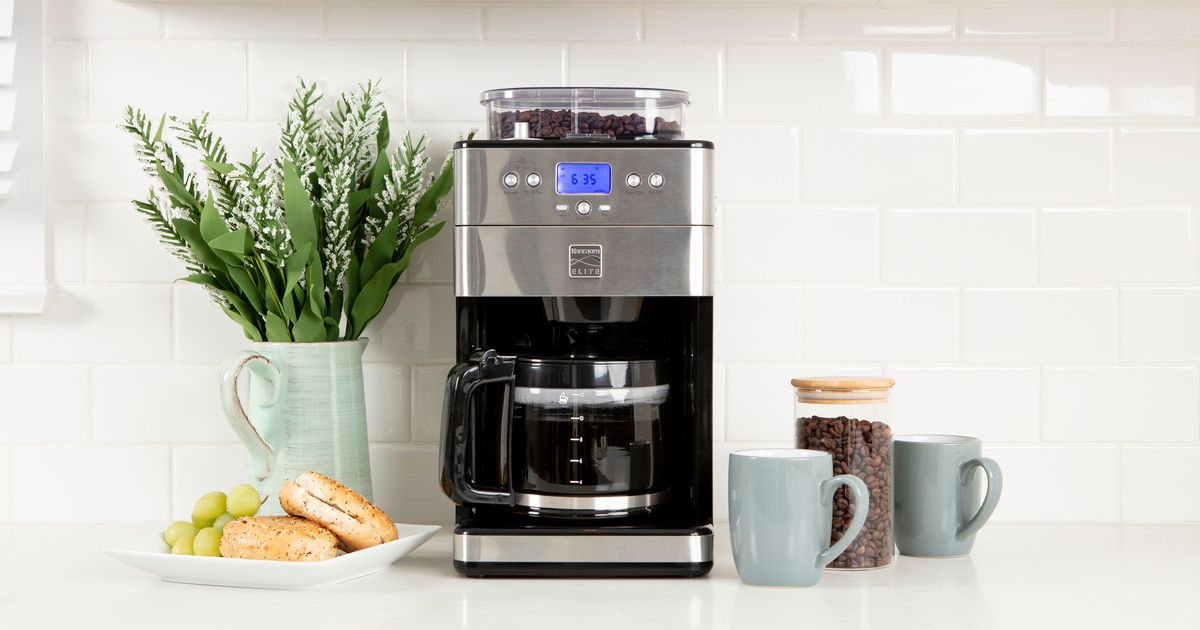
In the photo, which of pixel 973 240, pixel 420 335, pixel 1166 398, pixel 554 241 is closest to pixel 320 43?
pixel 420 335

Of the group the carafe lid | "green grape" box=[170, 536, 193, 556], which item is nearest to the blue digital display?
the carafe lid

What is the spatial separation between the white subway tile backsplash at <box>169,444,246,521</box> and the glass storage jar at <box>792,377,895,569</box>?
2.29ft

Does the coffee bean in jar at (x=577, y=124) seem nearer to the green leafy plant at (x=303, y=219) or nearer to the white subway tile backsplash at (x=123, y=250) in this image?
the green leafy plant at (x=303, y=219)

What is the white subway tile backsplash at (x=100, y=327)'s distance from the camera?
129 centimetres

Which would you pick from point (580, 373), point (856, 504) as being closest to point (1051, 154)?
point (856, 504)

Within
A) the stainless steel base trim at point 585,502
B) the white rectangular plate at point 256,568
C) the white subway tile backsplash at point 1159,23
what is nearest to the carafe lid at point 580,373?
the stainless steel base trim at point 585,502

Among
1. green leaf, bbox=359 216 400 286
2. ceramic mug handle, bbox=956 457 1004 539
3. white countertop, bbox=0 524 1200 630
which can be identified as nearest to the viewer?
white countertop, bbox=0 524 1200 630

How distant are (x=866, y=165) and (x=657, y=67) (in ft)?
0.92

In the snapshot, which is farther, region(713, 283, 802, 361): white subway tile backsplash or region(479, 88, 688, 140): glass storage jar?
region(713, 283, 802, 361): white subway tile backsplash

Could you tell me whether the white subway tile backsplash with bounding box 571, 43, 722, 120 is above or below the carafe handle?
above

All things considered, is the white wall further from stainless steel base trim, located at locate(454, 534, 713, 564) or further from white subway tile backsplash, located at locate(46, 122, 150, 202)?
stainless steel base trim, located at locate(454, 534, 713, 564)

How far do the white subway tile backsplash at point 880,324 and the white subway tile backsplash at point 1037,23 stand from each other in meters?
0.32

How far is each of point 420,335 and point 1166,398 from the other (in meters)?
0.92

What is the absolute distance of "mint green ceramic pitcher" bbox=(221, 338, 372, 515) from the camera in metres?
1.11
